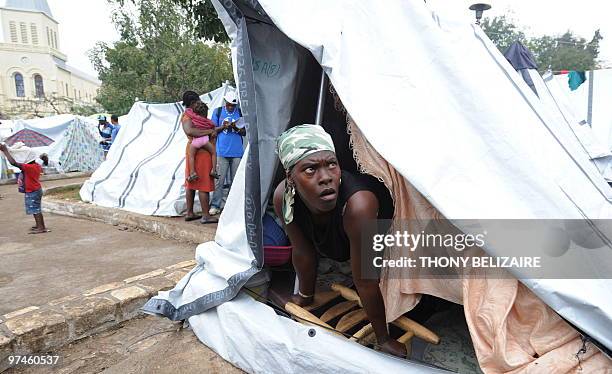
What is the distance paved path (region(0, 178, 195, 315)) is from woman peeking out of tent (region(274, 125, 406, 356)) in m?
1.92

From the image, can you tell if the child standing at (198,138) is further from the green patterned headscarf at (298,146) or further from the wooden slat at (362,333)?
the wooden slat at (362,333)

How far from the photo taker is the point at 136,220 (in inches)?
179

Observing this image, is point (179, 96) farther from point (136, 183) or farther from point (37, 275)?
point (37, 275)

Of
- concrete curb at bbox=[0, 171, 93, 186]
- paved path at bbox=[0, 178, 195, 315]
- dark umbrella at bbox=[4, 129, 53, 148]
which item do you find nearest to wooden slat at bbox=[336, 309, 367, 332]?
paved path at bbox=[0, 178, 195, 315]

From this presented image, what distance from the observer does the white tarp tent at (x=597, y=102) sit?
485cm

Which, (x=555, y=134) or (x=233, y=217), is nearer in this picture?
(x=555, y=134)

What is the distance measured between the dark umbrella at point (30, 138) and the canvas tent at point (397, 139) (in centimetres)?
1060

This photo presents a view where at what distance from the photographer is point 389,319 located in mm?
1682

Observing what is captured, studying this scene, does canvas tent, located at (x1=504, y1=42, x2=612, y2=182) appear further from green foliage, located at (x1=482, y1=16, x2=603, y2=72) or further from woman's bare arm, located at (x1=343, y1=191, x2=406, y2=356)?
green foliage, located at (x1=482, y1=16, x2=603, y2=72)

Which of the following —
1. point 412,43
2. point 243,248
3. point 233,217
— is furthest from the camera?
point 233,217

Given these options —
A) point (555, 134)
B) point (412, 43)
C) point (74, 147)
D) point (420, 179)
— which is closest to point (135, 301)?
point (420, 179)

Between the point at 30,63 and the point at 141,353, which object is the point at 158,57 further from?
the point at 30,63

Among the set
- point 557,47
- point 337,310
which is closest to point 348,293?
point 337,310

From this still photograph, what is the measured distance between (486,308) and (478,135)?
654 millimetres
